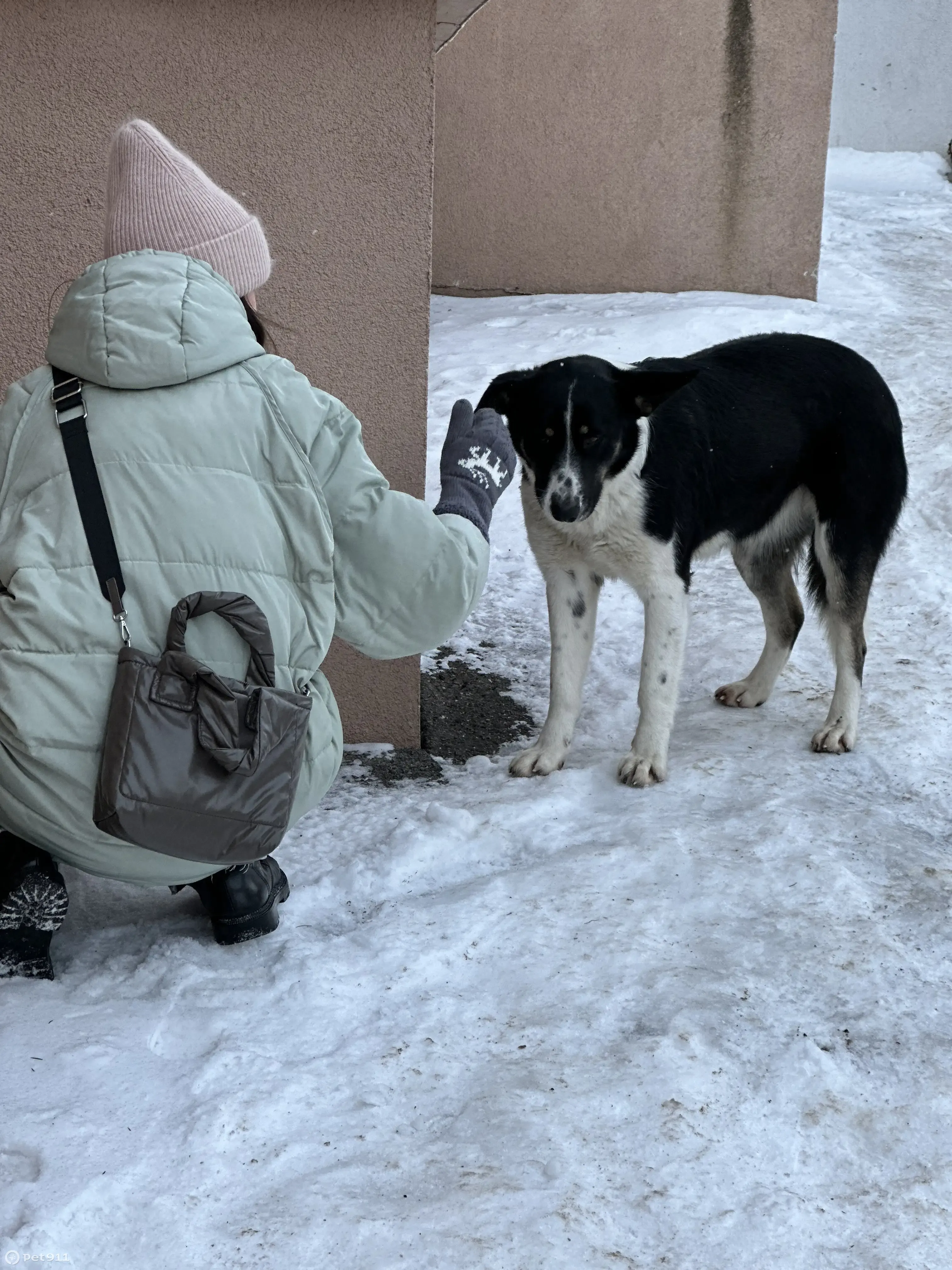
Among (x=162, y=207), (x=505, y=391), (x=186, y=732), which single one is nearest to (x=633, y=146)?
(x=505, y=391)

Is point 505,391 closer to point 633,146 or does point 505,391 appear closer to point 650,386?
point 650,386

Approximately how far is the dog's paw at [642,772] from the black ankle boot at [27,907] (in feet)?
5.52

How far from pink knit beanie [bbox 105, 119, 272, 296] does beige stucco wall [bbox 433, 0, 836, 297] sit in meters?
6.22

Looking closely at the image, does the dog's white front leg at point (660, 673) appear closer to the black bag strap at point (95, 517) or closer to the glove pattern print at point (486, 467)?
the glove pattern print at point (486, 467)

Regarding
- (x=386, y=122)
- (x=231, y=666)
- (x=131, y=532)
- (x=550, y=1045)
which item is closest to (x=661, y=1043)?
(x=550, y=1045)

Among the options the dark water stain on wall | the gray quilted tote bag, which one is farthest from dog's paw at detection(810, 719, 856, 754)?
the dark water stain on wall

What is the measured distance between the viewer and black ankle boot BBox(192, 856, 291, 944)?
2.62 m

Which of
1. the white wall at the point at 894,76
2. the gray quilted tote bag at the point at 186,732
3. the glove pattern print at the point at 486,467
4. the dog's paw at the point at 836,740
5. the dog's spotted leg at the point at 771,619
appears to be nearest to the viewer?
the gray quilted tote bag at the point at 186,732

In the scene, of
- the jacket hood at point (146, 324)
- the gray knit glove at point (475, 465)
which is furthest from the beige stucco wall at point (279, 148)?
the jacket hood at point (146, 324)

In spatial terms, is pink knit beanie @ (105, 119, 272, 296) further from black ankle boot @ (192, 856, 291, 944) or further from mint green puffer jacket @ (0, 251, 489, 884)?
black ankle boot @ (192, 856, 291, 944)

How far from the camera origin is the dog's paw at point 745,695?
425cm

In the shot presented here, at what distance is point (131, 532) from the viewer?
2.22 meters

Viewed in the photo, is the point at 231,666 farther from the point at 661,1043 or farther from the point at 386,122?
the point at 386,122

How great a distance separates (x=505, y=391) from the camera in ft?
11.6
